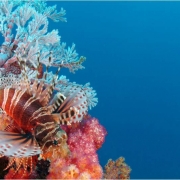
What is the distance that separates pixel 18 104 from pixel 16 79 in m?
0.50

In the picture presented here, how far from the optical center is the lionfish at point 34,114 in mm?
2797

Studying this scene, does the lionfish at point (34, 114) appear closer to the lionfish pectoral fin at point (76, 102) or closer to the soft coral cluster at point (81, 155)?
the lionfish pectoral fin at point (76, 102)

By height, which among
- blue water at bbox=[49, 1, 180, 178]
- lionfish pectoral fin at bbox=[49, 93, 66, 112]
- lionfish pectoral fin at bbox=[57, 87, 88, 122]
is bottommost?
lionfish pectoral fin at bbox=[49, 93, 66, 112]

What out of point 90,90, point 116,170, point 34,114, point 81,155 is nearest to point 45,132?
point 34,114

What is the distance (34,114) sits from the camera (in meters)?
3.00

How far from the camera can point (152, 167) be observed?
1720 inches

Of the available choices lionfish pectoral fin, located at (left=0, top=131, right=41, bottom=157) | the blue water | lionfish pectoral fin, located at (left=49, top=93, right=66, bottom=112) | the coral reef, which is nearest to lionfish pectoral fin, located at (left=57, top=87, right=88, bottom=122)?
lionfish pectoral fin, located at (left=49, top=93, right=66, bottom=112)

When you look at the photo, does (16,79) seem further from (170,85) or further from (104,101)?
(170,85)

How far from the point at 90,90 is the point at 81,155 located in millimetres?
1421

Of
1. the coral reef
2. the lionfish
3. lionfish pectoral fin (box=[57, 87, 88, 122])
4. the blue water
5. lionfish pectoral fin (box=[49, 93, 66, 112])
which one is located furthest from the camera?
the blue water

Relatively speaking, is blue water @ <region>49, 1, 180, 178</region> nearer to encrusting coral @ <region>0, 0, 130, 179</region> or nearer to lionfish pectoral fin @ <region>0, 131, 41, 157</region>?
encrusting coral @ <region>0, 0, 130, 179</region>

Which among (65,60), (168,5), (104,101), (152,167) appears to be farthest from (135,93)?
(65,60)

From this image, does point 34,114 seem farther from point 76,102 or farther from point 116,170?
point 116,170

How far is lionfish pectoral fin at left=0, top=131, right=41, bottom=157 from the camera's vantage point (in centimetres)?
237
